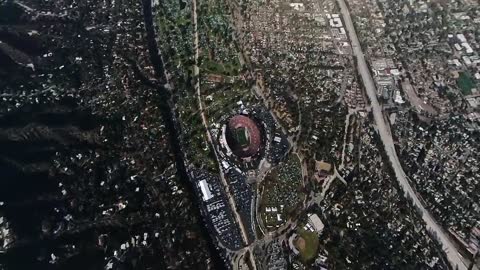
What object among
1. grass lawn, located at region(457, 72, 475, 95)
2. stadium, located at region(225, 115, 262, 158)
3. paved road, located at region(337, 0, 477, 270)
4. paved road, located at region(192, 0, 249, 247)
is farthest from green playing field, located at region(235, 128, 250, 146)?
grass lawn, located at region(457, 72, 475, 95)

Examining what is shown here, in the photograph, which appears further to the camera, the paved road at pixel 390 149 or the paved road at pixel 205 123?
the paved road at pixel 205 123

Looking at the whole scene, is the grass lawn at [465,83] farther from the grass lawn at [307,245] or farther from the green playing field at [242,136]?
the grass lawn at [307,245]

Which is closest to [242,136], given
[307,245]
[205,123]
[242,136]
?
[242,136]

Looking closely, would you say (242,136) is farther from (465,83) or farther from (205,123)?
(465,83)

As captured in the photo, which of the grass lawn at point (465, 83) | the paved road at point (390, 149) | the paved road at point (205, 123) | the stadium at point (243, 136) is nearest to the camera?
the paved road at point (390, 149)

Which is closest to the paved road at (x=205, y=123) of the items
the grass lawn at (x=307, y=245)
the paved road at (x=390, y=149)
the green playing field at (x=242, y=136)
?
the green playing field at (x=242, y=136)

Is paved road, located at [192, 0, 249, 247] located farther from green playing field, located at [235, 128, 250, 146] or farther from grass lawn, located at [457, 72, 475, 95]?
grass lawn, located at [457, 72, 475, 95]
